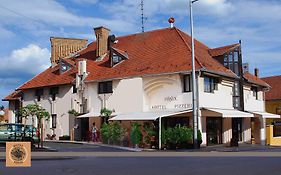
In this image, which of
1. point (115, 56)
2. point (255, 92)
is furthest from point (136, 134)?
point (255, 92)

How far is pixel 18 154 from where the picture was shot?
1291cm

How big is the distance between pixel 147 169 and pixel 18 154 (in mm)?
4703

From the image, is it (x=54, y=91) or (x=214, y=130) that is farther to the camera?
(x=54, y=91)

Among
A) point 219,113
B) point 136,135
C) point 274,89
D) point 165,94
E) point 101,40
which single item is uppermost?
point 101,40

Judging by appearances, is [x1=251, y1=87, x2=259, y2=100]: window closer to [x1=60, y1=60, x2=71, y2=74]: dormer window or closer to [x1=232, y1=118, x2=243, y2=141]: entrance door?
[x1=232, y1=118, x2=243, y2=141]: entrance door

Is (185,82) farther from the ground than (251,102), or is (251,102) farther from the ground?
(185,82)

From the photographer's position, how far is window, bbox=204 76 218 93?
107ft

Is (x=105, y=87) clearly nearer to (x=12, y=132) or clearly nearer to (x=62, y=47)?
(x=12, y=132)

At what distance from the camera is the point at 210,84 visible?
33031mm

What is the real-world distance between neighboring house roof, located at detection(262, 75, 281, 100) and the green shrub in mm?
29675

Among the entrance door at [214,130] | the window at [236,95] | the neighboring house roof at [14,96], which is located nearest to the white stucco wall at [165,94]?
the entrance door at [214,130]

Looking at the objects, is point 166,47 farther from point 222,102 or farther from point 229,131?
point 229,131

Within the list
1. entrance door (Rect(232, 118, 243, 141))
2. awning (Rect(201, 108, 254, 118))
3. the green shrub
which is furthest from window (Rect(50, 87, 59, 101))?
entrance door (Rect(232, 118, 243, 141))

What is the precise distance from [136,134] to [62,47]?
18582 mm
